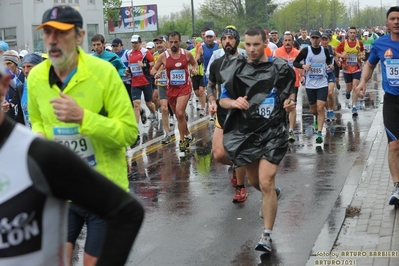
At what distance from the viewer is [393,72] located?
8.06m

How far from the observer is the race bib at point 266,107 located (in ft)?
23.0

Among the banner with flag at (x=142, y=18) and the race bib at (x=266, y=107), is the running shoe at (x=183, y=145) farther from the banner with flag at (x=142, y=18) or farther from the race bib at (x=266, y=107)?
the banner with flag at (x=142, y=18)

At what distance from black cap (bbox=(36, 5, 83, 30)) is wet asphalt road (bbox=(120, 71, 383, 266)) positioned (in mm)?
3111

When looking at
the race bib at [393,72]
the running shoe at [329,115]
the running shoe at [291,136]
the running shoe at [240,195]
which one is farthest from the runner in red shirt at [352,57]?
the race bib at [393,72]

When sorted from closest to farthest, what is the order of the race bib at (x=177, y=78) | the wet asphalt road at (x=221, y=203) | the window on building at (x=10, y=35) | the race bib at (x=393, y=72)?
the wet asphalt road at (x=221, y=203) < the race bib at (x=393, y=72) < the race bib at (x=177, y=78) < the window on building at (x=10, y=35)

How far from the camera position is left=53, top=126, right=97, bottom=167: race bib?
4238 millimetres

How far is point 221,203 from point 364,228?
6.87 ft

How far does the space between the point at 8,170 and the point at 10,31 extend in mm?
50179

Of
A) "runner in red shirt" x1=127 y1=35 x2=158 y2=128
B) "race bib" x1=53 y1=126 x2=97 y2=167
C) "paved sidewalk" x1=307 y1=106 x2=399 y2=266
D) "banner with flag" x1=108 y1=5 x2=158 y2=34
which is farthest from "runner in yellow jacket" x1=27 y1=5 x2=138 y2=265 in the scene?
"banner with flag" x1=108 y1=5 x2=158 y2=34

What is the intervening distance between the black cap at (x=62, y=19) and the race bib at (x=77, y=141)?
0.62 m

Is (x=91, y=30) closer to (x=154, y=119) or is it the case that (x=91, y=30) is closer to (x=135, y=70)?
(x=154, y=119)

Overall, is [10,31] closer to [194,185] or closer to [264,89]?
[194,185]

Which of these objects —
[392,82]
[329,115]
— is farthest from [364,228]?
[329,115]

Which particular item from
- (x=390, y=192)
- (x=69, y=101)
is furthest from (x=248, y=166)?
(x=69, y=101)
